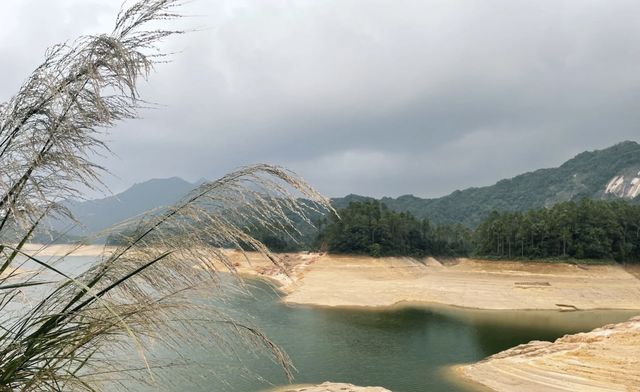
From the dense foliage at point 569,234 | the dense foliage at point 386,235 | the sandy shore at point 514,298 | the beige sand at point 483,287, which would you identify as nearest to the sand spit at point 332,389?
the sandy shore at point 514,298

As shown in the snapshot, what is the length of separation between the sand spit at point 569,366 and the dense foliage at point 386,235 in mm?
31671

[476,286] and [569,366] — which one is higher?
[476,286]

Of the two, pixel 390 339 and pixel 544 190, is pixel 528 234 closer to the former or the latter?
pixel 390 339

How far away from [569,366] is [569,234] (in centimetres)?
3230

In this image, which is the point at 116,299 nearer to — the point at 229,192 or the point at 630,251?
the point at 229,192

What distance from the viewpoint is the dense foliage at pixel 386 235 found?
52.6 meters

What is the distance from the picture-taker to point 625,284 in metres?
37.6

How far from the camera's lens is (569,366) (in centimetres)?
1622

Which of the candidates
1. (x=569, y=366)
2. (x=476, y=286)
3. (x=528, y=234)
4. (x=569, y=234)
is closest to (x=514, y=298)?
(x=476, y=286)

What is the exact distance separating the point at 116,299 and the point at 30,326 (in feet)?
1.21

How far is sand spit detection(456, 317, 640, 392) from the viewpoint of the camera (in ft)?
48.4

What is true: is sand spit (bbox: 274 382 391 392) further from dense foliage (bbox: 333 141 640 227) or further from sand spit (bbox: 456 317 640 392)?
dense foliage (bbox: 333 141 640 227)

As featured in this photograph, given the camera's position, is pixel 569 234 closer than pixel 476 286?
No

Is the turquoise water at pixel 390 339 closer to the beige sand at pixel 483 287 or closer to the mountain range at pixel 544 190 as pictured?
the beige sand at pixel 483 287
